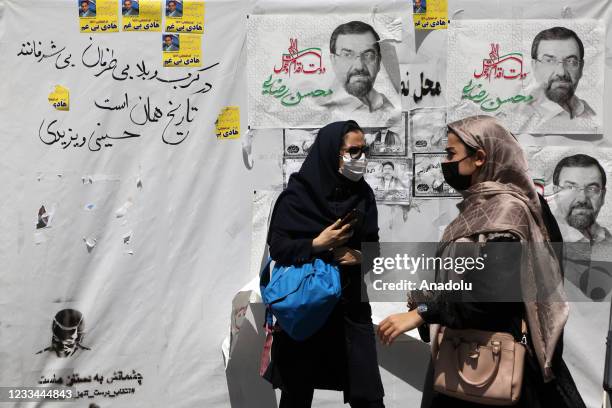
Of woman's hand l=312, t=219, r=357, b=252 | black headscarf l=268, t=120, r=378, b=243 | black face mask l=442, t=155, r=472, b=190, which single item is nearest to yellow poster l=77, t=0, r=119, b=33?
black headscarf l=268, t=120, r=378, b=243

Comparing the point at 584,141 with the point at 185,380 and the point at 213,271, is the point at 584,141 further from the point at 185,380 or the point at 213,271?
the point at 185,380

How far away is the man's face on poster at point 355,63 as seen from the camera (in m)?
4.23

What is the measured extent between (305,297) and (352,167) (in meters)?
0.62

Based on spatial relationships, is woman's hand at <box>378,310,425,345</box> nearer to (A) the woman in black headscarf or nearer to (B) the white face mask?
(A) the woman in black headscarf

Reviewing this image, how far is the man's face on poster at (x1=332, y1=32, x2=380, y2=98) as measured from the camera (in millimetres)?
4227

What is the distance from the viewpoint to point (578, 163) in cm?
423

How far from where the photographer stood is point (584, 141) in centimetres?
423

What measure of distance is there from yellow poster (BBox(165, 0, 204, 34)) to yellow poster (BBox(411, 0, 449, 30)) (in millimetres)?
1192

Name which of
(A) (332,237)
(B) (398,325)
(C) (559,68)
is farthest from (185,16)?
(B) (398,325)

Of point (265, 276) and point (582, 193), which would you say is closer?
point (265, 276)

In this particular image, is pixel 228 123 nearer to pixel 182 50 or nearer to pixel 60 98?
pixel 182 50

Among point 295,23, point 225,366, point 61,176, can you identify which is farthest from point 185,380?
point 295,23

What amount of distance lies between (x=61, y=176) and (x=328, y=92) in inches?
62.2

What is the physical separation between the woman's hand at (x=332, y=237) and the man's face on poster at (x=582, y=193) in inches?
61.1
